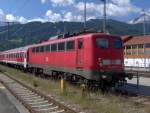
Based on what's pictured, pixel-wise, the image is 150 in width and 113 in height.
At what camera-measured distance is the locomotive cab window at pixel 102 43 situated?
19641 mm

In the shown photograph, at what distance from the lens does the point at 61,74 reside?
26.0m

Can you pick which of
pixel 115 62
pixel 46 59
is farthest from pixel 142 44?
pixel 115 62

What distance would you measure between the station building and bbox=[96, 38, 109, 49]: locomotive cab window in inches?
1779

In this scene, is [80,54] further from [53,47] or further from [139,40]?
[139,40]

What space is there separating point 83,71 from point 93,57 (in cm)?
111

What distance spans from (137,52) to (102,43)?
5343 cm

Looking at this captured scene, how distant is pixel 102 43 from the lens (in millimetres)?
19812

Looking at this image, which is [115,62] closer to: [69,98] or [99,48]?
[99,48]

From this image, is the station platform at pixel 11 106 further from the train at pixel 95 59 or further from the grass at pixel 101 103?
the train at pixel 95 59

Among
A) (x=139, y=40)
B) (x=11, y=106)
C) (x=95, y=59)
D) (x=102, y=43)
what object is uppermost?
(x=139, y=40)

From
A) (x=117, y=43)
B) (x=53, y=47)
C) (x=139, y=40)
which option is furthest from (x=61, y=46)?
(x=139, y=40)

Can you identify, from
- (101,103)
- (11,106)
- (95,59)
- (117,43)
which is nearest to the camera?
(101,103)

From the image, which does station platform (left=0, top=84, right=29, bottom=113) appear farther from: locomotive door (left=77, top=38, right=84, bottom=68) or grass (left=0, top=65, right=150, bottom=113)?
locomotive door (left=77, top=38, right=84, bottom=68)

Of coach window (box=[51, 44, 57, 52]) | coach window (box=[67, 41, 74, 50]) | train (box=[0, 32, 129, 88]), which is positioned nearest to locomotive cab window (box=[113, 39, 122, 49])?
train (box=[0, 32, 129, 88])
